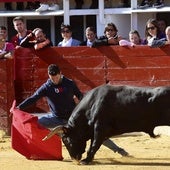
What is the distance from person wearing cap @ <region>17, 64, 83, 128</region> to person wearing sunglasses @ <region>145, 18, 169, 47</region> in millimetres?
1773

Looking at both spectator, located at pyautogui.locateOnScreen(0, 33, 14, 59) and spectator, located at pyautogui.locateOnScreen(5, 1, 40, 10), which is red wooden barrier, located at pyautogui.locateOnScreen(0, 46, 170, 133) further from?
spectator, located at pyautogui.locateOnScreen(5, 1, 40, 10)

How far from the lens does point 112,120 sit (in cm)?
767

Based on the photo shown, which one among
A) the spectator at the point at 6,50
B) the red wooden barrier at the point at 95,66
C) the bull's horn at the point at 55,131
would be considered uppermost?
the spectator at the point at 6,50

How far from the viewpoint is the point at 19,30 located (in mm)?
9922

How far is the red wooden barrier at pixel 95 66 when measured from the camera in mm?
10180

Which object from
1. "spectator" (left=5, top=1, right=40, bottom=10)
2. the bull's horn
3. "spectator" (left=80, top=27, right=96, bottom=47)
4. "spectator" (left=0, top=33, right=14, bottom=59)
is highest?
"spectator" (left=5, top=1, right=40, bottom=10)

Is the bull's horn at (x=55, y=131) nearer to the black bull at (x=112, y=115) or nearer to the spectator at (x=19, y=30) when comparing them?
the black bull at (x=112, y=115)

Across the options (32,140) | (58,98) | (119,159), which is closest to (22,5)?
(58,98)

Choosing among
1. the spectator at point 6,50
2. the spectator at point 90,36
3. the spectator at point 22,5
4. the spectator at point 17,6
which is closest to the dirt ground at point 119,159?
the spectator at point 6,50

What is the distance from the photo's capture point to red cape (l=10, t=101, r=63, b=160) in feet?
26.4

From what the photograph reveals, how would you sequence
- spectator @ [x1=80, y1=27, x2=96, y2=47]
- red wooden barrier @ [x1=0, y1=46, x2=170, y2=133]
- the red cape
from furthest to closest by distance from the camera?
red wooden barrier @ [x1=0, y1=46, x2=170, y2=133] → spectator @ [x1=80, y1=27, x2=96, y2=47] → the red cape

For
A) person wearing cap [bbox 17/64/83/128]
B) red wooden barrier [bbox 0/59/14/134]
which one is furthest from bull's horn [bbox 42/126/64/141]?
red wooden barrier [bbox 0/59/14/134]

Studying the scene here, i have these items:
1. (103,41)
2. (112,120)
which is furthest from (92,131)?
(103,41)

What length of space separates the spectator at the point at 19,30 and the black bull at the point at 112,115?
2334mm
